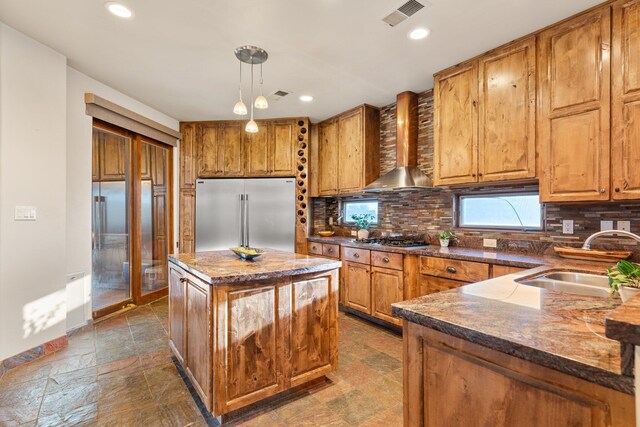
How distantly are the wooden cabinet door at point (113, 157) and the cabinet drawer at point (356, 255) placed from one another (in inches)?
111


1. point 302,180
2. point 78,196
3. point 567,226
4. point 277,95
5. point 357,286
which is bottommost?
point 357,286

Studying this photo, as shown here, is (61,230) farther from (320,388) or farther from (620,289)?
(620,289)

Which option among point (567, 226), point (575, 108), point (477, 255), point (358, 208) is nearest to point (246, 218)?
point (358, 208)

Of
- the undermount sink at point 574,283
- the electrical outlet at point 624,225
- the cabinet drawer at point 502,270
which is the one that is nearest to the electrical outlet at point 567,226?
the electrical outlet at point 624,225

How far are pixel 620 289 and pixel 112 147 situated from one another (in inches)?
173

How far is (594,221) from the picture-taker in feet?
7.63

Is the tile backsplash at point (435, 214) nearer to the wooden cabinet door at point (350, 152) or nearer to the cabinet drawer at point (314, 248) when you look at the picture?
the wooden cabinet door at point (350, 152)

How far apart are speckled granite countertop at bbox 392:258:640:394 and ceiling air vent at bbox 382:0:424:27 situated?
5.99ft

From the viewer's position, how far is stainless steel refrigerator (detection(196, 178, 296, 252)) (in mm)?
4484

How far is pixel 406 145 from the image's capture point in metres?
3.46

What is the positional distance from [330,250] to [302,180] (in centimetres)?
117

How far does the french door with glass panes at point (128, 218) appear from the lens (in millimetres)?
3414

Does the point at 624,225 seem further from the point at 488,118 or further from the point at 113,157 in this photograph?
the point at 113,157

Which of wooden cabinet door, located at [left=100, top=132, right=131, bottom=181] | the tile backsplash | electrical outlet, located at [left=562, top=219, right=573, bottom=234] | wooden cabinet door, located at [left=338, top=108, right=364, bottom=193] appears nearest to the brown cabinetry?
the tile backsplash
